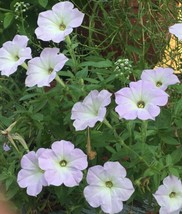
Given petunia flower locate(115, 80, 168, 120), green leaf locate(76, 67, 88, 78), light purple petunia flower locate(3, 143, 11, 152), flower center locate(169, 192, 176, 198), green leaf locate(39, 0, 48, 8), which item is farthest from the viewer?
green leaf locate(39, 0, 48, 8)

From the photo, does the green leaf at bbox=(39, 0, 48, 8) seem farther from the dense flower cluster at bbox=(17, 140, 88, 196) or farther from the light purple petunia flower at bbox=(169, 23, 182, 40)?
the dense flower cluster at bbox=(17, 140, 88, 196)

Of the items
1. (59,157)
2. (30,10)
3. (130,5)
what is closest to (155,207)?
(59,157)

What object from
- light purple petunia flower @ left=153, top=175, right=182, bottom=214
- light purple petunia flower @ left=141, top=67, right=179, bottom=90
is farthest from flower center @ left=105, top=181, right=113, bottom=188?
light purple petunia flower @ left=141, top=67, right=179, bottom=90

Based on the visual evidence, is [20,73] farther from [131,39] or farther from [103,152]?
[103,152]

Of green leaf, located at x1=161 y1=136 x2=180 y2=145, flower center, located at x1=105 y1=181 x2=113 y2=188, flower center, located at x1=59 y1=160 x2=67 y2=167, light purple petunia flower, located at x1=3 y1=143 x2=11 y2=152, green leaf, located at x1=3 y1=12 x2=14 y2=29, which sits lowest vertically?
light purple petunia flower, located at x1=3 y1=143 x2=11 y2=152

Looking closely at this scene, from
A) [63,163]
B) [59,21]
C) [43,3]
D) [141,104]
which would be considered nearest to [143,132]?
[141,104]

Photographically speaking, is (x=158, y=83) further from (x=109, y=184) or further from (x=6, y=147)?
(x=6, y=147)

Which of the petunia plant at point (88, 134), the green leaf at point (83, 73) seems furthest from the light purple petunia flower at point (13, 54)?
the green leaf at point (83, 73)

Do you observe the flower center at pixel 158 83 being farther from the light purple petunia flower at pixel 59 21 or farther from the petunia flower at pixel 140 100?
the light purple petunia flower at pixel 59 21
